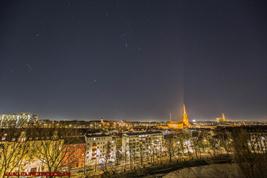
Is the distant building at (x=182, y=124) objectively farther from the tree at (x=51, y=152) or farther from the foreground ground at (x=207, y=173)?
the tree at (x=51, y=152)

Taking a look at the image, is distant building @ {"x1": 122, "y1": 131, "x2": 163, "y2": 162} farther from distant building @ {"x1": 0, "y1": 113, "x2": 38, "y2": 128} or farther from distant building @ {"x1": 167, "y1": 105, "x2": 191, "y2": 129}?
distant building @ {"x1": 167, "y1": 105, "x2": 191, "y2": 129}

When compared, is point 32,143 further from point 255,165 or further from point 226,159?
point 226,159

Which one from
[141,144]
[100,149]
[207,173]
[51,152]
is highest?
[51,152]

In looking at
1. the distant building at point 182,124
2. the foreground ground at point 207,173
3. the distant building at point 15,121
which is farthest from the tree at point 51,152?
the distant building at point 182,124

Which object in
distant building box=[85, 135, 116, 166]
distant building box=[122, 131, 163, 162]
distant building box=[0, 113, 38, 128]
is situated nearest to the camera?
distant building box=[0, 113, 38, 128]

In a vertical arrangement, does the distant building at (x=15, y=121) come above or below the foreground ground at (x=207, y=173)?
above

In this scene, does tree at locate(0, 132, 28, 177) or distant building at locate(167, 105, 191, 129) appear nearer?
tree at locate(0, 132, 28, 177)

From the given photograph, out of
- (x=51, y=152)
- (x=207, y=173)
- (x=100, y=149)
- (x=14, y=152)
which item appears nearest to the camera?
(x=14, y=152)

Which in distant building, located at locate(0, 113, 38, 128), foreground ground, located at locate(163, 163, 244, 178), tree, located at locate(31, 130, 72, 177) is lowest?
foreground ground, located at locate(163, 163, 244, 178)

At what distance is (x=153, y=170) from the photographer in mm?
31094

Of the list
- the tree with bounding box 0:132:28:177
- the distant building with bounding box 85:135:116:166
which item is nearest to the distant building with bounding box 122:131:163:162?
the distant building with bounding box 85:135:116:166

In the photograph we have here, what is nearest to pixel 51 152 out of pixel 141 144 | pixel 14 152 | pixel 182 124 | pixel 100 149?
pixel 14 152

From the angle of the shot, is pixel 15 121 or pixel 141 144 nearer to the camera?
pixel 15 121

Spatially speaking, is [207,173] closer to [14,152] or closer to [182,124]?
[14,152]
